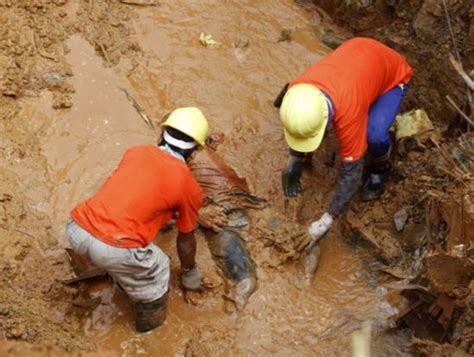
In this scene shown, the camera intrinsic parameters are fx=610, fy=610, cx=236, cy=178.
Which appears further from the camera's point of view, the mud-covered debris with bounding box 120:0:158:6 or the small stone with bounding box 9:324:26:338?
the mud-covered debris with bounding box 120:0:158:6

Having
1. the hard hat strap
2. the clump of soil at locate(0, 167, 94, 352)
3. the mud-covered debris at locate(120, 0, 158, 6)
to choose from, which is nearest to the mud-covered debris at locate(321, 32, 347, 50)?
the mud-covered debris at locate(120, 0, 158, 6)

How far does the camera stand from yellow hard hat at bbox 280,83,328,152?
13.9ft

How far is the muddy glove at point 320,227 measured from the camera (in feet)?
15.4

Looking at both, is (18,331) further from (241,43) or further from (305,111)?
(241,43)

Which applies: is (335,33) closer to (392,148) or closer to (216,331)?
(392,148)

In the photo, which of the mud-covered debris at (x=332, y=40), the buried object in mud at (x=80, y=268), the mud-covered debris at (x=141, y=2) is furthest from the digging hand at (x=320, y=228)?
the mud-covered debris at (x=141, y=2)

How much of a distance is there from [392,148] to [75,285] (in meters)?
2.89

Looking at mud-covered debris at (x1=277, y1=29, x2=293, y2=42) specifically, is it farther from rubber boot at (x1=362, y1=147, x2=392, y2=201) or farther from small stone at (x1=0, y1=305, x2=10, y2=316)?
small stone at (x1=0, y1=305, x2=10, y2=316)

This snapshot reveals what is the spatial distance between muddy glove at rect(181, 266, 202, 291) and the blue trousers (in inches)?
66.2

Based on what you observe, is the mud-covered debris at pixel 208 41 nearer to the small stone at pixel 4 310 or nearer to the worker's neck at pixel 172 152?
the worker's neck at pixel 172 152

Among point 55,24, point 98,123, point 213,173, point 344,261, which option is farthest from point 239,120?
point 55,24

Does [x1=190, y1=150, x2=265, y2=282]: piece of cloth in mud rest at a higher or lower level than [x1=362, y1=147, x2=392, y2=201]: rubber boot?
lower

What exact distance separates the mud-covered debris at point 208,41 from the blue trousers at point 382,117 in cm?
190

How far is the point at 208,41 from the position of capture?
5.97m
